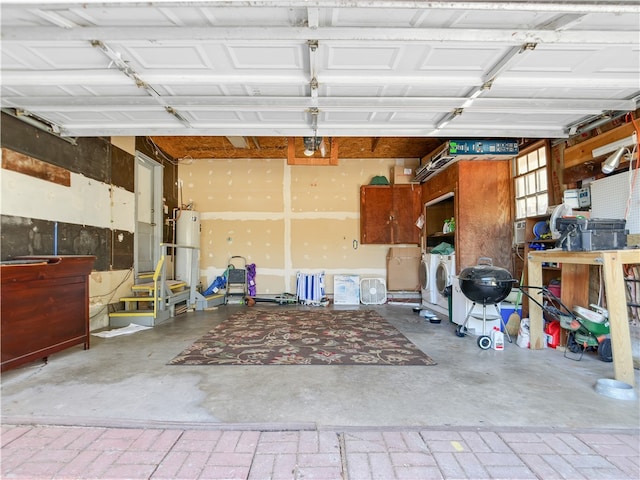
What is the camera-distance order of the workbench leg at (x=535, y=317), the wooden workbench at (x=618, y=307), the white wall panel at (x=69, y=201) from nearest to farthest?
the wooden workbench at (x=618, y=307)
the white wall panel at (x=69, y=201)
the workbench leg at (x=535, y=317)

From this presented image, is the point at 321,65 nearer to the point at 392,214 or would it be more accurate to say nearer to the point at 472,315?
the point at 472,315

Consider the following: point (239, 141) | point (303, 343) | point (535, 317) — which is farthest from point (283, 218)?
point (535, 317)

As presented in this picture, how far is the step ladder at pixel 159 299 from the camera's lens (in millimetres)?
4742

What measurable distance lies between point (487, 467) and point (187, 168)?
7540mm

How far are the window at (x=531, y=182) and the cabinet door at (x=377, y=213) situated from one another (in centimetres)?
264

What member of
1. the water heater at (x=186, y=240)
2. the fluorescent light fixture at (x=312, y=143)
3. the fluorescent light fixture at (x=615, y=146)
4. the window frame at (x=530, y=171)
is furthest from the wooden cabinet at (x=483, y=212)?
the water heater at (x=186, y=240)

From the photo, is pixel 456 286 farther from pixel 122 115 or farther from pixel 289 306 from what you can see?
pixel 122 115

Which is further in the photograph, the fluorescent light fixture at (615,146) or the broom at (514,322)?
the broom at (514,322)

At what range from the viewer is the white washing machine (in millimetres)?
5977

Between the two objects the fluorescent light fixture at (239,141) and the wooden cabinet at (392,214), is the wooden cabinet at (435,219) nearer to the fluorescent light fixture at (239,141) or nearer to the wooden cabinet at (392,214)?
the wooden cabinet at (392,214)

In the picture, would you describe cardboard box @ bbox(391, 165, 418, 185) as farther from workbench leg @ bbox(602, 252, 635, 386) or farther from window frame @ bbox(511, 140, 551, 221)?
workbench leg @ bbox(602, 252, 635, 386)

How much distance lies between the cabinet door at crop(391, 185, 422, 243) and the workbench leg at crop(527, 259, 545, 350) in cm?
344

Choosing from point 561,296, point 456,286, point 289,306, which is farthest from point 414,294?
point 561,296

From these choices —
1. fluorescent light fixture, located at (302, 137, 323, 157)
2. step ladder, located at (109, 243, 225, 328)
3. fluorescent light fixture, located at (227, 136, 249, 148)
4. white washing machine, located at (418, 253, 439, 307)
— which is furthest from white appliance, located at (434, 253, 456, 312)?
step ladder, located at (109, 243, 225, 328)
